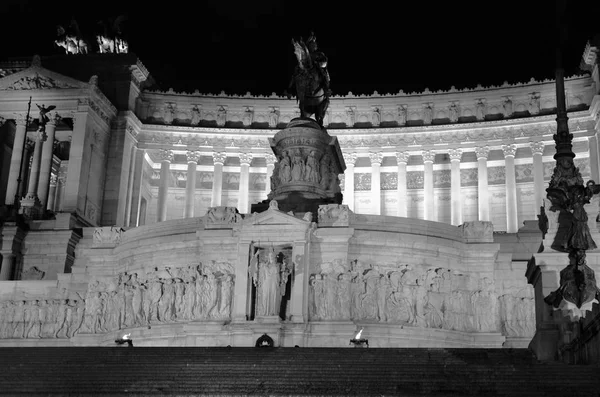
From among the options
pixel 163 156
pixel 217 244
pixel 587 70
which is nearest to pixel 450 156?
pixel 587 70

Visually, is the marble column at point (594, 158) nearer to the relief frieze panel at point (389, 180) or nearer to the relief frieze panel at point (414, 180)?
the relief frieze panel at point (414, 180)

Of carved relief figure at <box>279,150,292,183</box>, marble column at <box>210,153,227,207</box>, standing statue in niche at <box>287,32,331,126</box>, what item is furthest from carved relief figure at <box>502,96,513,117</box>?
carved relief figure at <box>279,150,292,183</box>

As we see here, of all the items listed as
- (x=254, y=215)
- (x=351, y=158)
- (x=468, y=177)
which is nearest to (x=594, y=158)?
(x=468, y=177)

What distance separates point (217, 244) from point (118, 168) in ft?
151

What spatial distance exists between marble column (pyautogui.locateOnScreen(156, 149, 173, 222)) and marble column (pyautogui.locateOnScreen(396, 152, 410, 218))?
21.5m

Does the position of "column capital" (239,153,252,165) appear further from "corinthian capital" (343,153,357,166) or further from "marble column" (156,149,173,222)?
"corinthian capital" (343,153,357,166)

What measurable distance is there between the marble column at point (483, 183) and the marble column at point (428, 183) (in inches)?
166

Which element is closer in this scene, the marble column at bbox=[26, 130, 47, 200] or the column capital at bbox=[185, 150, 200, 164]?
the marble column at bbox=[26, 130, 47, 200]

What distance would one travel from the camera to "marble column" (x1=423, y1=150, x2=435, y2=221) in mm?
77938

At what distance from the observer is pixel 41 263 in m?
52.7

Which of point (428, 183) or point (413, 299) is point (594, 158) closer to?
point (428, 183)

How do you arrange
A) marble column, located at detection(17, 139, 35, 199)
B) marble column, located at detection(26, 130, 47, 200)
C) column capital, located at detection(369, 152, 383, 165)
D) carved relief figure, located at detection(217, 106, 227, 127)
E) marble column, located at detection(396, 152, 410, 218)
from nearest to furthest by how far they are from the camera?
marble column, located at detection(26, 130, 47, 200), marble column, located at detection(17, 139, 35, 199), marble column, located at detection(396, 152, 410, 218), column capital, located at detection(369, 152, 383, 165), carved relief figure, located at detection(217, 106, 227, 127)

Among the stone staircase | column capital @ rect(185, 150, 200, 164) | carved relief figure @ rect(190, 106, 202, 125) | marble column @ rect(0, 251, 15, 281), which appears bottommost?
the stone staircase

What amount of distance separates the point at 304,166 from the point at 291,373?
2220cm
